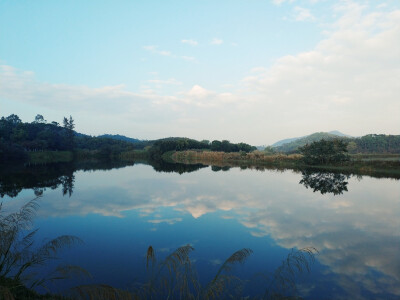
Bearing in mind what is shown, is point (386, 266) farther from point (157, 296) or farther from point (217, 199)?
point (217, 199)

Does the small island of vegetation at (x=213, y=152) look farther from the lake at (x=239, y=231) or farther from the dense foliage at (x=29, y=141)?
the lake at (x=239, y=231)

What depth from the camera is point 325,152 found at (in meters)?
44.9

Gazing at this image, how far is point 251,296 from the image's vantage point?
661cm

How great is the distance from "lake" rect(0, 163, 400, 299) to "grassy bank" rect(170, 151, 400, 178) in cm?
1723

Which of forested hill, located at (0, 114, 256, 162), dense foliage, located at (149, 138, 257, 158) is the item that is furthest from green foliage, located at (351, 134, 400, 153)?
dense foliage, located at (149, 138, 257, 158)

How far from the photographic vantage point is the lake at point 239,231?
25.1 ft

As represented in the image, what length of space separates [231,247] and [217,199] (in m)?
9.46

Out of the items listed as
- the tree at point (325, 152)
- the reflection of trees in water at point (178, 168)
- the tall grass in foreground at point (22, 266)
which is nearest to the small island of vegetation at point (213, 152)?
the tree at point (325, 152)

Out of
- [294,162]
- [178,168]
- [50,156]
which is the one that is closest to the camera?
[178,168]

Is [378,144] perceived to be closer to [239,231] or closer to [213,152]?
[213,152]

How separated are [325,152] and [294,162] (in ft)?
25.7

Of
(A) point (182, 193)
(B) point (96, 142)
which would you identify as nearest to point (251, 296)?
(A) point (182, 193)

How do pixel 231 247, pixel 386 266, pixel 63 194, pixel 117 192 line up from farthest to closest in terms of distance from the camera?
pixel 117 192 < pixel 63 194 < pixel 231 247 < pixel 386 266

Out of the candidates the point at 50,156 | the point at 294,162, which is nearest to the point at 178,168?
the point at 294,162
